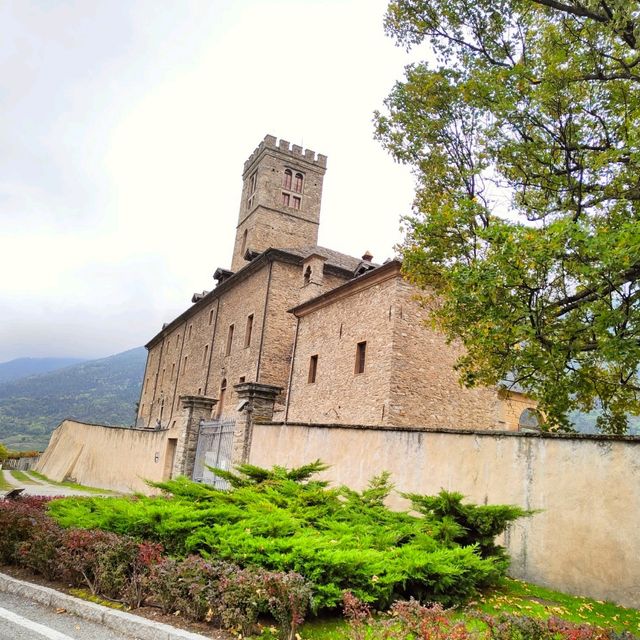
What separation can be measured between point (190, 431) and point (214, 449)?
1274 mm

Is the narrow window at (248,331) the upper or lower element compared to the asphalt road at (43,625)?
upper

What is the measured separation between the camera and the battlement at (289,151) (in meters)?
38.1

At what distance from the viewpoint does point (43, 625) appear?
4410 mm

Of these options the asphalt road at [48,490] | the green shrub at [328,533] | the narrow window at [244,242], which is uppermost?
the narrow window at [244,242]

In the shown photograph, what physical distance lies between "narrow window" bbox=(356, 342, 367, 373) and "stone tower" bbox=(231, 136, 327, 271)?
17562 mm

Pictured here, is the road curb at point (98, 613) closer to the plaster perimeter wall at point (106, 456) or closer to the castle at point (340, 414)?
the castle at point (340, 414)

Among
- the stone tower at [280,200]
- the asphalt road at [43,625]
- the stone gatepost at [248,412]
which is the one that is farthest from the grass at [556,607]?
the stone tower at [280,200]

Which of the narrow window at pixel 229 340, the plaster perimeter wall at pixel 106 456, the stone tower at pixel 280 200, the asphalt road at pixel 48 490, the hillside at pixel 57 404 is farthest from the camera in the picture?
the hillside at pixel 57 404

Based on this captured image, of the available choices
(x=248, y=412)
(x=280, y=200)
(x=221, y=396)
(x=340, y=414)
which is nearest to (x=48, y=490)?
(x=340, y=414)

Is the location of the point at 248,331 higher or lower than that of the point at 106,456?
higher

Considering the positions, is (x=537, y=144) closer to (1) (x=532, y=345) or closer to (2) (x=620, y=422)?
(1) (x=532, y=345)

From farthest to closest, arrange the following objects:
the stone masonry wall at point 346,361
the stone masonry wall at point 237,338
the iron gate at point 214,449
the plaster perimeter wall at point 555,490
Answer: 1. the stone masonry wall at point 237,338
2. the stone masonry wall at point 346,361
3. the iron gate at point 214,449
4. the plaster perimeter wall at point 555,490

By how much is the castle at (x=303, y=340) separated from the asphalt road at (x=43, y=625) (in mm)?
7598

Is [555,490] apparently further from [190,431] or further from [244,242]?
[244,242]
